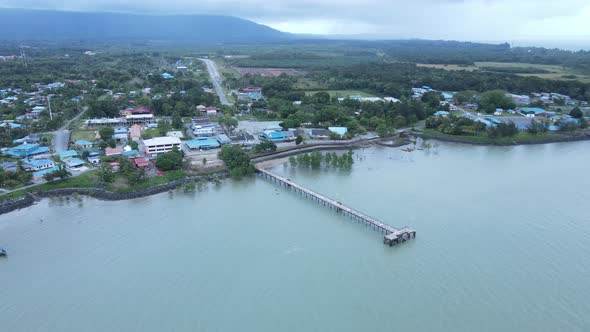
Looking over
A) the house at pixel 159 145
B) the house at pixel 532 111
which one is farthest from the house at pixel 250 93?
the house at pixel 532 111

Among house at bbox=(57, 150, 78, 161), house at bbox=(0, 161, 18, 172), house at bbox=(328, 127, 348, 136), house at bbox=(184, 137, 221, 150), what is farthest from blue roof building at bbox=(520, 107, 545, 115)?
house at bbox=(0, 161, 18, 172)

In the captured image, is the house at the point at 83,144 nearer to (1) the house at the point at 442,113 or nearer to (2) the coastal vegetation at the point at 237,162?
(2) the coastal vegetation at the point at 237,162

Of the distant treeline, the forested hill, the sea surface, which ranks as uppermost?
the forested hill

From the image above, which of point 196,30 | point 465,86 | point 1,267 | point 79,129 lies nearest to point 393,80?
point 465,86

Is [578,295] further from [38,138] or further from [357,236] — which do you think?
[38,138]

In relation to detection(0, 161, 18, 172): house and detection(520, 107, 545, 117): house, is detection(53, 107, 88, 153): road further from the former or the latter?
detection(520, 107, 545, 117): house
